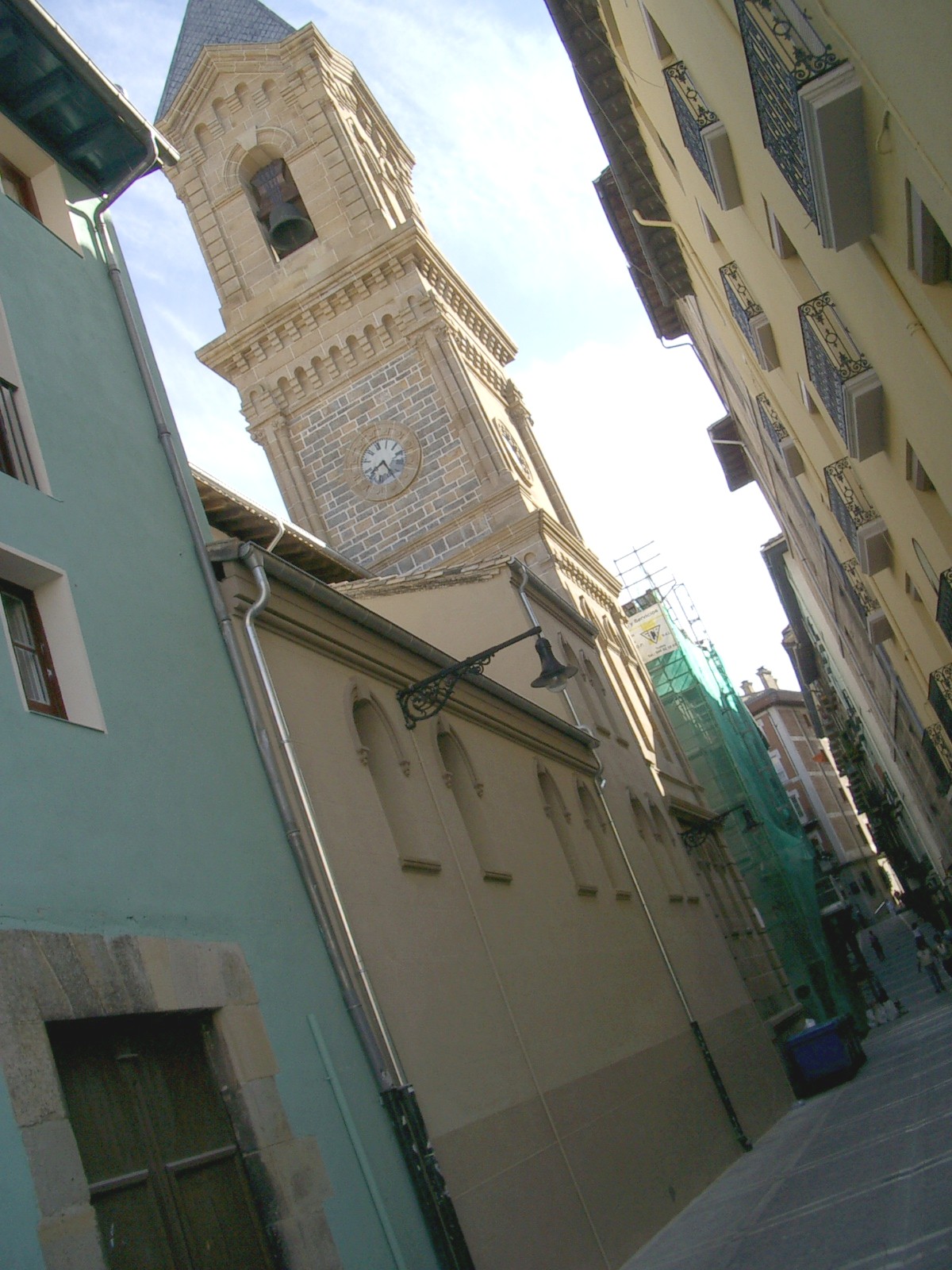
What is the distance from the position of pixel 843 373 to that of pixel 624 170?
998cm

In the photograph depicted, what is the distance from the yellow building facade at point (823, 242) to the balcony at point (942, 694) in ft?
0.19

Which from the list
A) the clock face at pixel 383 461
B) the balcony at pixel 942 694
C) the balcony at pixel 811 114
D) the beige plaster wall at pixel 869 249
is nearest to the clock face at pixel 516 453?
the clock face at pixel 383 461


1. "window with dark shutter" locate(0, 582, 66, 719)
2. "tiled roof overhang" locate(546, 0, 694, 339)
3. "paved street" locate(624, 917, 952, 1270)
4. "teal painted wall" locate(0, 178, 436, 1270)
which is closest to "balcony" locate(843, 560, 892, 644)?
"tiled roof overhang" locate(546, 0, 694, 339)

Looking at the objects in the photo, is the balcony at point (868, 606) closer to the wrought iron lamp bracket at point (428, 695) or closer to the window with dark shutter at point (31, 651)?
the wrought iron lamp bracket at point (428, 695)

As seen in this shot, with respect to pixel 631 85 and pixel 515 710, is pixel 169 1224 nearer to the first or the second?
pixel 515 710

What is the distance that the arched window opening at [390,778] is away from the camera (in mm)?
11352

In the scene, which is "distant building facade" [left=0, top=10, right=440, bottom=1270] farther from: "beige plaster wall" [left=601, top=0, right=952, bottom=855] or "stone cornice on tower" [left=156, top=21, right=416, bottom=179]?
"stone cornice on tower" [left=156, top=21, right=416, bottom=179]

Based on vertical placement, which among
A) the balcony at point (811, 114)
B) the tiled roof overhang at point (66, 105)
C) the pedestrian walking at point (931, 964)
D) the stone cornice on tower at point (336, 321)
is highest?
the stone cornice on tower at point (336, 321)

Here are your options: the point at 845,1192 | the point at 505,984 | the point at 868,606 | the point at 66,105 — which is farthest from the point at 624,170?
the point at 845,1192

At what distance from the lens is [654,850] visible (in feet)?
71.2

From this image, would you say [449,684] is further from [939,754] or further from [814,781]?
[814,781]

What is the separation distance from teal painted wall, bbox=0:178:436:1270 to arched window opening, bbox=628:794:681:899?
41.0 ft

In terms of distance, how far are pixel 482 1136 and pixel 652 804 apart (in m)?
13.9

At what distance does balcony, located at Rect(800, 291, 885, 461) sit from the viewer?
1037 centimetres
